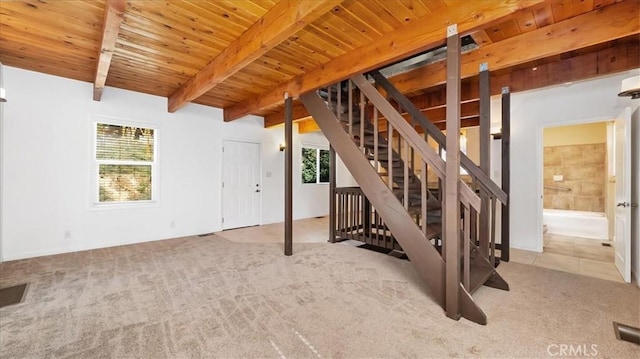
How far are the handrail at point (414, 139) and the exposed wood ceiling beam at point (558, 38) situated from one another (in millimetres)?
1182

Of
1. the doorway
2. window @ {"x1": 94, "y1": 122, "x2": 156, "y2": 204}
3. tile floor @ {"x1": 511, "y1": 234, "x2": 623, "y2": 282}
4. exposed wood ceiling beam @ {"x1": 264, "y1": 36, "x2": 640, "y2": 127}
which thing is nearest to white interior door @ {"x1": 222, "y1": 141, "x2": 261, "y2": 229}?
window @ {"x1": 94, "y1": 122, "x2": 156, "y2": 204}

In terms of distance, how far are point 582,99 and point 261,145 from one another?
5.71 meters

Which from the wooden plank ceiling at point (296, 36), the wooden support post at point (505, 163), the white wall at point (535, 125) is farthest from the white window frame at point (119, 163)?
the white wall at point (535, 125)

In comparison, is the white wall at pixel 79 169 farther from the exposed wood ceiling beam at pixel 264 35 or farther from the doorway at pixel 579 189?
the doorway at pixel 579 189

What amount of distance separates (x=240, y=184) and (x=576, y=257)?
19.5 ft

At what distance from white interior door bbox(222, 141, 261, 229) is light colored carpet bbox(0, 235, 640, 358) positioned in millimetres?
2460

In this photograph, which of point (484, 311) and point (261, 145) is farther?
point (261, 145)

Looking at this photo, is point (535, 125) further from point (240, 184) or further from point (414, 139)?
point (240, 184)

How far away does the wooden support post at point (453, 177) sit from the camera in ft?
7.14

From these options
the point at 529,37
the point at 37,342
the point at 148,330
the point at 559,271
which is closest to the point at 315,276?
the point at 148,330

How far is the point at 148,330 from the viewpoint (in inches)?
79.1

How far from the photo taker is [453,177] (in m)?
2.21

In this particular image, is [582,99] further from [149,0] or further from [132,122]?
[132,122]

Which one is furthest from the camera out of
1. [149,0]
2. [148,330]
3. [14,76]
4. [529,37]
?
[14,76]
